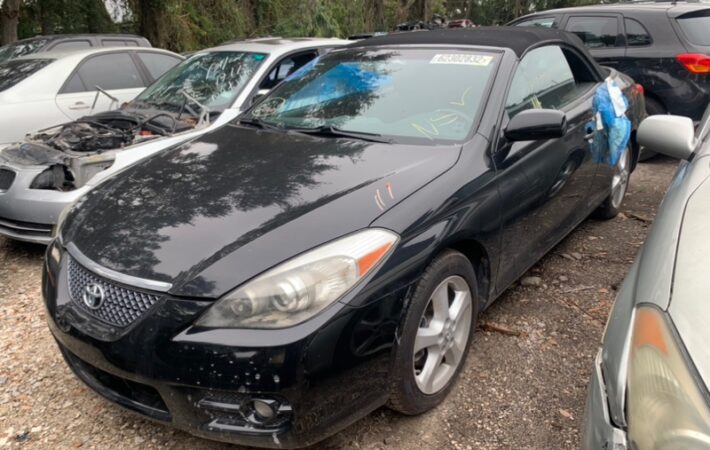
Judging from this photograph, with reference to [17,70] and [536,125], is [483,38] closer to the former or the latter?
[536,125]

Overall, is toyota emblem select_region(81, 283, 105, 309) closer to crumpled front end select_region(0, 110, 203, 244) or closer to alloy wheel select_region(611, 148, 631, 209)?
crumpled front end select_region(0, 110, 203, 244)

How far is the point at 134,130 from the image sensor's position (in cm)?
463

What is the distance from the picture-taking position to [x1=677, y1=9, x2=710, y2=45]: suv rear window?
19.1ft

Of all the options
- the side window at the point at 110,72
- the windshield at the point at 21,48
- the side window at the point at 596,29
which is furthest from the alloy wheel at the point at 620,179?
the windshield at the point at 21,48

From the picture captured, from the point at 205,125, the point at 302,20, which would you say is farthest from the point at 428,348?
the point at 302,20

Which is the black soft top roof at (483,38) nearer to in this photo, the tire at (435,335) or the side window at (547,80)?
the side window at (547,80)

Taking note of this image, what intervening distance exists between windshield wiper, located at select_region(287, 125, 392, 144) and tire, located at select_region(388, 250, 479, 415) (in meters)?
0.75

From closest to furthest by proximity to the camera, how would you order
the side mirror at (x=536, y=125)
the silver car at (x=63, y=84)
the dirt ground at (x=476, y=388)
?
the dirt ground at (x=476, y=388) < the side mirror at (x=536, y=125) < the silver car at (x=63, y=84)

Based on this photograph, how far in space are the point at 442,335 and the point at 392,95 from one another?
1.39m

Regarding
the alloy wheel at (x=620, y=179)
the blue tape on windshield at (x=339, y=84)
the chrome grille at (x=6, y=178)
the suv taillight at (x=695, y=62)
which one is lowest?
the alloy wheel at (x=620, y=179)

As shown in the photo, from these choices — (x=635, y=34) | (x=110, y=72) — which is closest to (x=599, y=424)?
(x=635, y=34)

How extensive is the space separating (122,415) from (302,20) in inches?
489

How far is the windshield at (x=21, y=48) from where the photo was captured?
811cm

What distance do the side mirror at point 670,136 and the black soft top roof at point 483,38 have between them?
0.84m
